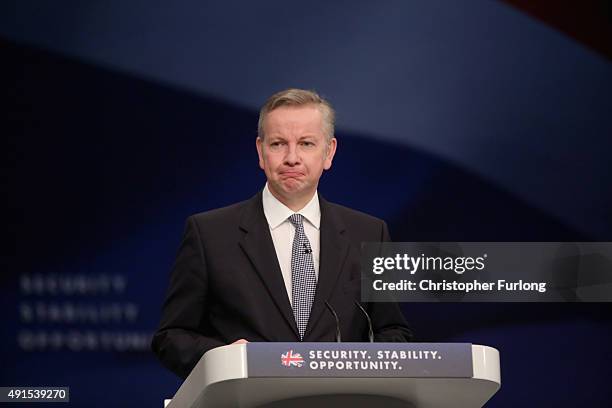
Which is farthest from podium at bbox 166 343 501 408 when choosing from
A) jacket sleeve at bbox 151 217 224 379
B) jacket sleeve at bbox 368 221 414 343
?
jacket sleeve at bbox 368 221 414 343

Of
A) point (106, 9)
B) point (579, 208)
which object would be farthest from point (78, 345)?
point (579, 208)

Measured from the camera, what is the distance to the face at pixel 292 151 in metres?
3.26

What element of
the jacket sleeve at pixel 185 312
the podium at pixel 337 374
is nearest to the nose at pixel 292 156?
the jacket sleeve at pixel 185 312

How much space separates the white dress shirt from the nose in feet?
0.38

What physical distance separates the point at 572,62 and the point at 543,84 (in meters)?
0.16

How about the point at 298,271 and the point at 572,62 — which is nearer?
the point at 298,271

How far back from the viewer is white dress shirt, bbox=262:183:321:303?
3242mm

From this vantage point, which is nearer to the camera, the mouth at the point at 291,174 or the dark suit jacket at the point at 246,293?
the dark suit jacket at the point at 246,293

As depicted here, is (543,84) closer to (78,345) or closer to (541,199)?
(541,199)

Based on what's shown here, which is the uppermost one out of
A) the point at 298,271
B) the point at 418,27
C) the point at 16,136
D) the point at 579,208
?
the point at 418,27

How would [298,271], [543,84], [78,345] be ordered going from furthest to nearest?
[543,84] < [78,345] < [298,271]

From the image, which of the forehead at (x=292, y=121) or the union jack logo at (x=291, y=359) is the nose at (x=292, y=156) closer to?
the forehead at (x=292, y=121)

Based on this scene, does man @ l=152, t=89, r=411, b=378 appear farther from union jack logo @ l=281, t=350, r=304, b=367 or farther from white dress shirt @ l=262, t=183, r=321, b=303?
union jack logo @ l=281, t=350, r=304, b=367

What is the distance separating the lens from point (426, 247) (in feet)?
15.6
